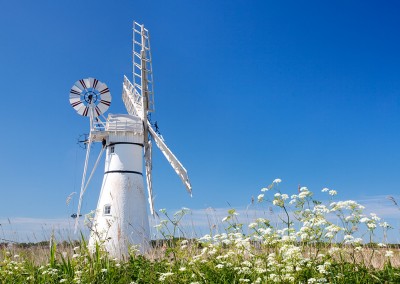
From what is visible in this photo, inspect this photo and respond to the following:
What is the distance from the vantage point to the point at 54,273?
721 centimetres

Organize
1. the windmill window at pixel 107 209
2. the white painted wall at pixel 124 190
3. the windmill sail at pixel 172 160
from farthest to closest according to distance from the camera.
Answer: the windmill sail at pixel 172 160, the windmill window at pixel 107 209, the white painted wall at pixel 124 190

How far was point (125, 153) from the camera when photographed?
22.5 meters

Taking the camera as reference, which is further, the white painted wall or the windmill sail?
the windmill sail

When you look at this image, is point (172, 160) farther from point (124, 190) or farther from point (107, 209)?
point (107, 209)

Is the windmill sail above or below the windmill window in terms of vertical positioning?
above

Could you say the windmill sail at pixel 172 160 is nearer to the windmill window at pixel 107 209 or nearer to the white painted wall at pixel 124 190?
the white painted wall at pixel 124 190

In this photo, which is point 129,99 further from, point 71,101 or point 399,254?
point 399,254

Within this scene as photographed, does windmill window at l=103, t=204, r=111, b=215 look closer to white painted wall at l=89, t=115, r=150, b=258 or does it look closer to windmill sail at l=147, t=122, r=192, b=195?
white painted wall at l=89, t=115, r=150, b=258

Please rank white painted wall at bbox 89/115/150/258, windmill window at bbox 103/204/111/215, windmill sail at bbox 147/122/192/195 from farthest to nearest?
windmill sail at bbox 147/122/192/195 → windmill window at bbox 103/204/111/215 → white painted wall at bbox 89/115/150/258

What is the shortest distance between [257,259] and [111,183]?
16.4 metres

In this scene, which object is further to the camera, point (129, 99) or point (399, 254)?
point (129, 99)

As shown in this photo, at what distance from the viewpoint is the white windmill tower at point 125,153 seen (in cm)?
2117

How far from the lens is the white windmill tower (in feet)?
69.5

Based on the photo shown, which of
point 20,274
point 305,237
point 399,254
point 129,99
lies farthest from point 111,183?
point 305,237
